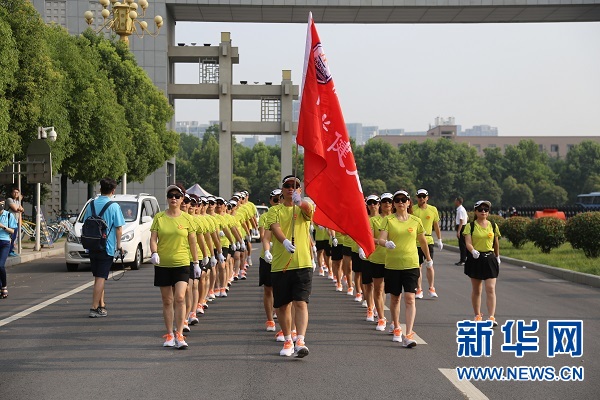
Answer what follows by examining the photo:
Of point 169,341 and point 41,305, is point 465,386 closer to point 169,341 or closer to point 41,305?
point 169,341

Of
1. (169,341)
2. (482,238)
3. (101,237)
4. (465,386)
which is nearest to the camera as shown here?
(465,386)

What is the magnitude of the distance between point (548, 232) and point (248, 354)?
782 inches

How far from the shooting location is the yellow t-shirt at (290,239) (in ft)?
31.9

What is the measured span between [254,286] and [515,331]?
25.1ft

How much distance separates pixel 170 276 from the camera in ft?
34.4

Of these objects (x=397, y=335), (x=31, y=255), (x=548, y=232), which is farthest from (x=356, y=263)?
(x=31, y=255)

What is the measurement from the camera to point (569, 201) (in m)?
113

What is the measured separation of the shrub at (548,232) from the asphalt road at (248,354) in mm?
11597

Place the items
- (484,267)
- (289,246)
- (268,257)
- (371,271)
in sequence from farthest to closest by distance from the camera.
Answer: (371,271) < (484,267) < (268,257) < (289,246)

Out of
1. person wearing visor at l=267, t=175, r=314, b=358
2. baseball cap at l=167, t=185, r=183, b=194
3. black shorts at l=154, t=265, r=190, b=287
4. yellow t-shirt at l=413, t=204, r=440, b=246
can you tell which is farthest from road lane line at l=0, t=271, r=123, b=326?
yellow t-shirt at l=413, t=204, r=440, b=246

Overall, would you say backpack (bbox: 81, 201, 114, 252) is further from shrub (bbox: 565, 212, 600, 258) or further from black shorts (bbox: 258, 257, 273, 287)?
shrub (bbox: 565, 212, 600, 258)

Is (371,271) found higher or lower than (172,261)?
lower

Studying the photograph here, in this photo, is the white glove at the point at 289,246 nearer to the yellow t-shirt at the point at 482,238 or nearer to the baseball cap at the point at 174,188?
the baseball cap at the point at 174,188

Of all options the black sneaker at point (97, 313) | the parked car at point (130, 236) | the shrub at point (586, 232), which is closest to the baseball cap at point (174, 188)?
the black sneaker at point (97, 313)
